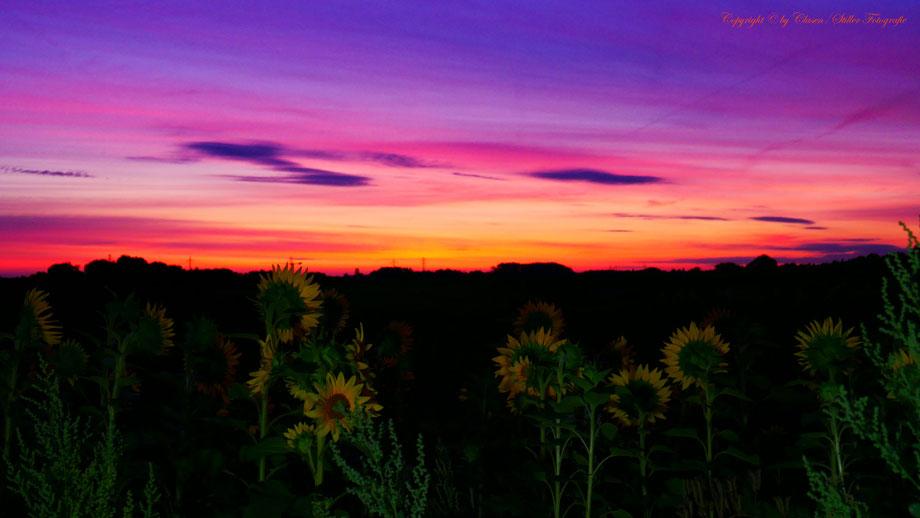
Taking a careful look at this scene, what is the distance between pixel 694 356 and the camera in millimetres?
5336

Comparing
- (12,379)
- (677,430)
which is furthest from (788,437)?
(12,379)

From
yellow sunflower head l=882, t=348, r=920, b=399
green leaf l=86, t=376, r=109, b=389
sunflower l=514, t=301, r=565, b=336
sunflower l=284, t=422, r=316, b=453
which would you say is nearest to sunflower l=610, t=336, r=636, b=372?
sunflower l=514, t=301, r=565, b=336

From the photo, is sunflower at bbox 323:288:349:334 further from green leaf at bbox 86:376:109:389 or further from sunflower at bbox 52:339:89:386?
green leaf at bbox 86:376:109:389

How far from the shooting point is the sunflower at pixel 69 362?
5375 millimetres

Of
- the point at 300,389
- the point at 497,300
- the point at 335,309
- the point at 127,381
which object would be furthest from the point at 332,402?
the point at 497,300

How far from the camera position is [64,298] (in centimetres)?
1195

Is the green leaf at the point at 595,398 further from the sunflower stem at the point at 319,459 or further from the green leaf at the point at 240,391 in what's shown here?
the green leaf at the point at 240,391

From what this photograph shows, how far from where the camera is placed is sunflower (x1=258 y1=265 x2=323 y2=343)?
4145 mm

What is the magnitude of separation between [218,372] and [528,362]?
2.25 metres

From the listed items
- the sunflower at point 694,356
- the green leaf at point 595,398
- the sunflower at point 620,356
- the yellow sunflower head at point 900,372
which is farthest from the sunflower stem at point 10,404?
the yellow sunflower head at point 900,372

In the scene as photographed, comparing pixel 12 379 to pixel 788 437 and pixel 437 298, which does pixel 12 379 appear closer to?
pixel 788 437

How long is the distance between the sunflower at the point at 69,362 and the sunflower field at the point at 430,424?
0.01 meters

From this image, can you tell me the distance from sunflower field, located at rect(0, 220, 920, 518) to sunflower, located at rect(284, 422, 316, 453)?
12mm

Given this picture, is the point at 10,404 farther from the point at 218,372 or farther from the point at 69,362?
the point at 218,372
